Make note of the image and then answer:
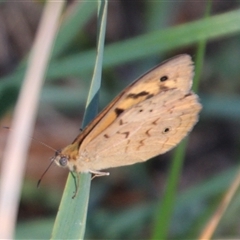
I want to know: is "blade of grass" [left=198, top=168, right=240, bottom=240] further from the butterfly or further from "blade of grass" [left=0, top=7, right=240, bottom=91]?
"blade of grass" [left=0, top=7, right=240, bottom=91]

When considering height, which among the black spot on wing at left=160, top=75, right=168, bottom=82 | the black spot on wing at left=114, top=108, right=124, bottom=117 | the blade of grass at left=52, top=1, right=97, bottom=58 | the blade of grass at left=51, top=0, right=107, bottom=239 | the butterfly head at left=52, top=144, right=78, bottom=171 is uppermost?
the blade of grass at left=52, top=1, right=97, bottom=58

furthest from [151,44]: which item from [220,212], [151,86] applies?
[220,212]

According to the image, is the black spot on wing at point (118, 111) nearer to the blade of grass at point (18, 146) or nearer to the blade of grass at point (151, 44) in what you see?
the blade of grass at point (151, 44)

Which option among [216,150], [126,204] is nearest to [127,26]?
[216,150]

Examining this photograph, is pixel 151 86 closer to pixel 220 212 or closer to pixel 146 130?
pixel 146 130

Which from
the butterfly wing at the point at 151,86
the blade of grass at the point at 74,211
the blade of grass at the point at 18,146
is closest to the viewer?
the blade of grass at the point at 18,146

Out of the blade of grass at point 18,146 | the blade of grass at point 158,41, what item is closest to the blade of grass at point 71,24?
the blade of grass at point 158,41

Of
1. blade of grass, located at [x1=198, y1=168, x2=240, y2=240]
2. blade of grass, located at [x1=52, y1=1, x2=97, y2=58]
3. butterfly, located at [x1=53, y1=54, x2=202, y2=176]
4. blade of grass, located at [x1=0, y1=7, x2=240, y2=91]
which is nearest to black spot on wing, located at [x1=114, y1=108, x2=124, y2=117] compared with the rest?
butterfly, located at [x1=53, y1=54, x2=202, y2=176]

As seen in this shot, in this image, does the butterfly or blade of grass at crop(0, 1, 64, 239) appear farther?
the butterfly
